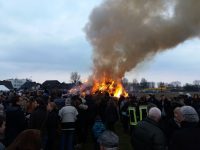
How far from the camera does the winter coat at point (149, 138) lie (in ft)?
22.3

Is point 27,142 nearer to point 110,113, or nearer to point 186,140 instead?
point 186,140

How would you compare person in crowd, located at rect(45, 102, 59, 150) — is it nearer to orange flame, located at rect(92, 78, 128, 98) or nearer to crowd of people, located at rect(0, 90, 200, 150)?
crowd of people, located at rect(0, 90, 200, 150)

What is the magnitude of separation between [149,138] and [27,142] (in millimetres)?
3096

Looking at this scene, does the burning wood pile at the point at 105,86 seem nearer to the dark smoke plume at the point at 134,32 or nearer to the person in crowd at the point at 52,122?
the dark smoke plume at the point at 134,32

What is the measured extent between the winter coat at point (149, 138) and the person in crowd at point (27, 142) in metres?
2.96

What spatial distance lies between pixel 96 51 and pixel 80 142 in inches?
791

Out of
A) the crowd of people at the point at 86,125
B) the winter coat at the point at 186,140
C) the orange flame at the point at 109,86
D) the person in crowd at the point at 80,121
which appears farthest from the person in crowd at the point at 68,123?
the orange flame at the point at 109,86

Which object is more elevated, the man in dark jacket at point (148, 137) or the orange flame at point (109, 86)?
the orange flame at point (109, 86)

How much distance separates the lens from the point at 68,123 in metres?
12.6

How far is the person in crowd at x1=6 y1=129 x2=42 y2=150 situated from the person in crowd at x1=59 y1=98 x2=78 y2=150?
8312 millimetres

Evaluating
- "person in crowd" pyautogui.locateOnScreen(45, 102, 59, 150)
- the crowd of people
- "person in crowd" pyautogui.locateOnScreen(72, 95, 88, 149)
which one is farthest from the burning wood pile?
"person in crowd" pyautogui.locateOnScreen(45, 102, 59, 150)

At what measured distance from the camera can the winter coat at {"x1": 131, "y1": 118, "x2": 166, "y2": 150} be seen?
6.80 meters

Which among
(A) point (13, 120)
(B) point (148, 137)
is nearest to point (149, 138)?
(B) point (148, 137)

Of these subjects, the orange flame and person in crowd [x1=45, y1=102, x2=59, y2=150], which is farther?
the orange flame
